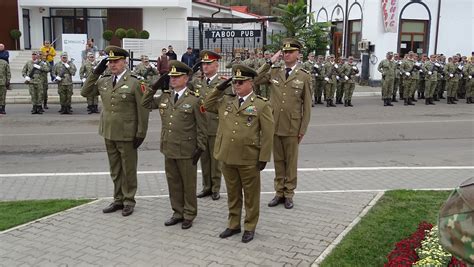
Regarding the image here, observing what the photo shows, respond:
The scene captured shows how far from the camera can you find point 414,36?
87.9 ft

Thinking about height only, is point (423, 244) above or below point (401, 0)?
below

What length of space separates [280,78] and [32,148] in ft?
23.1

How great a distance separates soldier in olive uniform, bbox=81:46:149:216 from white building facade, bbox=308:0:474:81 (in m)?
21.5

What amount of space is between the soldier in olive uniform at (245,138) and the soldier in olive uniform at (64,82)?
12.5 metres

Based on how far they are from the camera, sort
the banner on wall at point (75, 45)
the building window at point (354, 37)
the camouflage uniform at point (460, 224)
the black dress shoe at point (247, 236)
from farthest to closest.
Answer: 1. the building window at point (354, 37)
2. the banner on wall at point (75, 45)
3. the black dress shoe at point (247, 236)
4. the camouflage uniform at point (460, 224)

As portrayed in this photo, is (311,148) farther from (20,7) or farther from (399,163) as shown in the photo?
(20,7)

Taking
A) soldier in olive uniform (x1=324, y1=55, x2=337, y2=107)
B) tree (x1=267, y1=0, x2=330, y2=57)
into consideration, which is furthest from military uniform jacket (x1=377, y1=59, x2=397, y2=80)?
tree (x1=267, y1=0, x2=330, y2=57)

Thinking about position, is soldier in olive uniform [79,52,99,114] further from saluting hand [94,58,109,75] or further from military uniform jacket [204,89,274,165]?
military uniform jacket [204,89,274,165]

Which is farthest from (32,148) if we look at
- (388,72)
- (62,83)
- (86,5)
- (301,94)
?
(86,5)

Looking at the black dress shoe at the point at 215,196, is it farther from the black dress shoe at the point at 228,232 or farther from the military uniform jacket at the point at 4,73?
the military uniform jacket at the point at 4,73

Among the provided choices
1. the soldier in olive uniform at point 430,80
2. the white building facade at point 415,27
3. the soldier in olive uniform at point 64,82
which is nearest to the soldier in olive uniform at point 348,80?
the soldier in olive uniform at point 430,80

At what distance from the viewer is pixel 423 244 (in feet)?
16.3

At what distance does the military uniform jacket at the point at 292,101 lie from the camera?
6.94 metres

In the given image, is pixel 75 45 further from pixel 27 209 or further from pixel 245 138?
pixel 245 138
